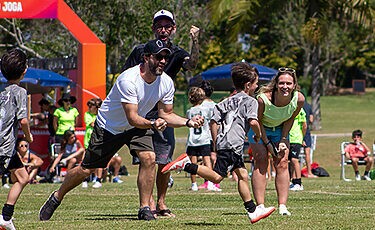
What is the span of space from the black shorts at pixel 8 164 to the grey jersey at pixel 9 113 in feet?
0.21

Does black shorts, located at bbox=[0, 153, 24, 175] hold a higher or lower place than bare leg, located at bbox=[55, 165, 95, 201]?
higher

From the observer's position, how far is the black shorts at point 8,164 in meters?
8.57

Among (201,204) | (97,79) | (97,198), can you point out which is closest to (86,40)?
(97,79)

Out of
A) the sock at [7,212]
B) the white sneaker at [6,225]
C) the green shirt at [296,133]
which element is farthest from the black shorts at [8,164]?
the green shirt at [296,133]

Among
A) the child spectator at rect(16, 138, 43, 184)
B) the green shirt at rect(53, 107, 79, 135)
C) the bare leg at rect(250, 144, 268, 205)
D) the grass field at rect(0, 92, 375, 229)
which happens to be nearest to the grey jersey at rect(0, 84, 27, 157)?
the grass field at rect(0, 92, 375, 229)

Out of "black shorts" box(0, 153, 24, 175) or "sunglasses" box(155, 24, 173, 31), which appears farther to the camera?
"sunglasses" box(155, 24, 173, 31)

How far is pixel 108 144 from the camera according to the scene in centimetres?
902

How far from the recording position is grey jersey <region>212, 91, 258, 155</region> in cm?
925

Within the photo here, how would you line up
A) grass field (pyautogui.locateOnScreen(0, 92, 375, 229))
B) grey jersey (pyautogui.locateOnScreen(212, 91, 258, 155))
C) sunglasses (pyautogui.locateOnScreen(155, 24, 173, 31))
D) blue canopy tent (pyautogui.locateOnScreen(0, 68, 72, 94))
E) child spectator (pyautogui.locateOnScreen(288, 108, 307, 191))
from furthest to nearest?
blue canopy tent (pyautogui.locateOnScreen(0, 68, 72, 94))
child spectator (pyautogui.locateOnScreen(288, 108, 307, 191))
sunglasses (pyautogui.locateOnScreen(155, 24, 173, 31))
grey jersey (pyautogui.locateOnScreen(212, 91, 258, 155))
grass field (pyautogui.locateOnScreen(0, 92, 375, 229))

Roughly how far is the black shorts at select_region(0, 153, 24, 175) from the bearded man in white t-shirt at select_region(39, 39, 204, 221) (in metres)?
0.64

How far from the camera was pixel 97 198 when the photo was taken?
43.9ft

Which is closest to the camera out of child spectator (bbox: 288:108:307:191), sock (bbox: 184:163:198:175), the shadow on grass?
sock (bbox: 184:163:198:175)

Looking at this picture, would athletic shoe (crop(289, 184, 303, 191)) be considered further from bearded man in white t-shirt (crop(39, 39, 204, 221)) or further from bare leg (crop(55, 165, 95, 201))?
bare leg (crop(55, 165, 95, 201))

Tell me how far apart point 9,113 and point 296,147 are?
863 centimetres
